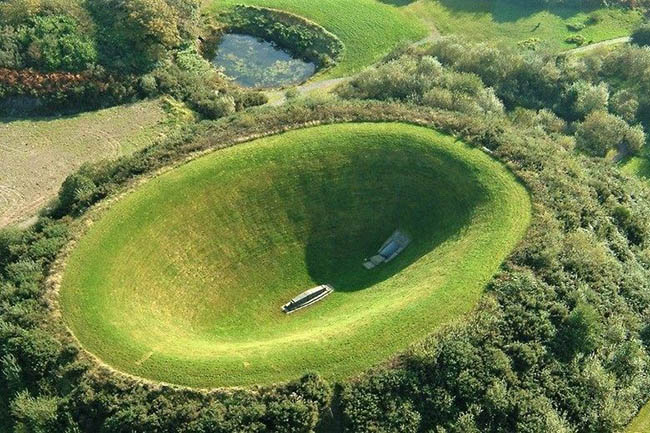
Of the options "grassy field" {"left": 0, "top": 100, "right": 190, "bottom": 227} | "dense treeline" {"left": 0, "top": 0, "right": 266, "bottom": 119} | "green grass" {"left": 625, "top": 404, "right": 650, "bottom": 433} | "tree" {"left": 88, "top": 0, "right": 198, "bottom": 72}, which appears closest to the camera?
"green grass" {"left": 625, "top": 404, "right": 650, "bottom": 433}

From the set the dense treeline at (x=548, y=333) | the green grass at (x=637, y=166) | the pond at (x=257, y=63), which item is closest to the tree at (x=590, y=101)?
the green grass at (x=637, y=166)

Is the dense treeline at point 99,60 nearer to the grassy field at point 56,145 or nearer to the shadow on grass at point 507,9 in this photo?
the grassy field at point 56,145

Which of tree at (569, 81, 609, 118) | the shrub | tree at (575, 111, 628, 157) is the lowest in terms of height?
tree at (575, 111, 628, 157)

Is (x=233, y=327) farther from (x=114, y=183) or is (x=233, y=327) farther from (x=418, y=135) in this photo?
(x=418, y=135)

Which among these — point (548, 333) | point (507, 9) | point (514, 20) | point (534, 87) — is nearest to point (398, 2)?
point (507, 9)

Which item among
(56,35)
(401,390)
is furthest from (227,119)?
(401,390)

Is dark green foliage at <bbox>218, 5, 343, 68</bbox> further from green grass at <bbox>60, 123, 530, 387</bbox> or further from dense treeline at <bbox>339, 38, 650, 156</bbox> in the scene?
green grass at <bbox>60, 123, 530, 387</bbox>

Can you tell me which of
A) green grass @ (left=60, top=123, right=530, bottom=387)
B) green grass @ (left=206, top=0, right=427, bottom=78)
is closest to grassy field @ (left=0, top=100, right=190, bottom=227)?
green grass @ (left=60, top=123, right=530, bottom=387)
